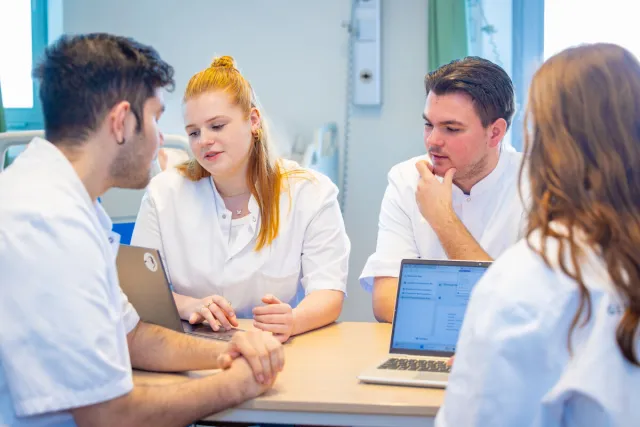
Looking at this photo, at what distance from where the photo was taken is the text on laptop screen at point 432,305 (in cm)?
152

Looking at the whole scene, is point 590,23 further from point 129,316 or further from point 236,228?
point 129,316

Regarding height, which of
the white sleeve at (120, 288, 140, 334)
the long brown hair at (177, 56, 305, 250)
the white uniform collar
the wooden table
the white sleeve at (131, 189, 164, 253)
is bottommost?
the wooden table

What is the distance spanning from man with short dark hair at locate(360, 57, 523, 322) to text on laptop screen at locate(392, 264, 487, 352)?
417 millimetres

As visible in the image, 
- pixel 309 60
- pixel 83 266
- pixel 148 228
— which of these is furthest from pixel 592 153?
pixel 309 60

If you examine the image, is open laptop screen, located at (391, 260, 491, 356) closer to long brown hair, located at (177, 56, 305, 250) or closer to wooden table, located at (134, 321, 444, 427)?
wooden table, located at (134, 321, 444, 427)

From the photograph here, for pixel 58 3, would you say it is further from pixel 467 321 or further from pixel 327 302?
pixel 467 321

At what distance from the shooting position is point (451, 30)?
3232 millimetres

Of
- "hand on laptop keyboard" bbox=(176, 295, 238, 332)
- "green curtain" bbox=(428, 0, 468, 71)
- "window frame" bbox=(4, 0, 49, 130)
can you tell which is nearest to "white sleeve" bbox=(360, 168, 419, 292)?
"hand on laptop keyboard" bbox=(176, 295, 238, 332)

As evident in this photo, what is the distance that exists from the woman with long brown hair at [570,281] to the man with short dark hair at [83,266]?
482mm

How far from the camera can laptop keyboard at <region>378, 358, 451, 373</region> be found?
1.46 meters

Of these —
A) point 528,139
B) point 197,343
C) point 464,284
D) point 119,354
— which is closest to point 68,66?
point 119,354

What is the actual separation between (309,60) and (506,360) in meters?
2.69

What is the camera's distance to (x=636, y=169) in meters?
0.98

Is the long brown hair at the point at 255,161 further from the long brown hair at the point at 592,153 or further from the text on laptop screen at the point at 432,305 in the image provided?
the long brown hair at the point at 592,153
